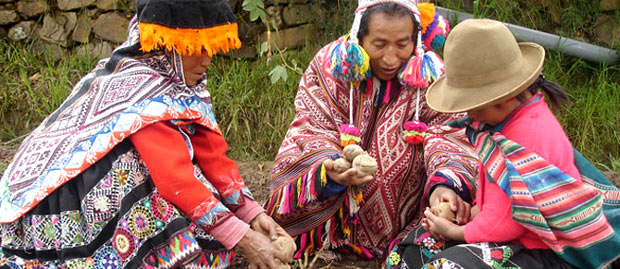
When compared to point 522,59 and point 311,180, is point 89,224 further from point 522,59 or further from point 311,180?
point 522,59

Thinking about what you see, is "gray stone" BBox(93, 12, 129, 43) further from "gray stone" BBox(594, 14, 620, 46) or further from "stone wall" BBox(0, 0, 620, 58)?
"gray stone" BBox(594, 14, 620, 46)

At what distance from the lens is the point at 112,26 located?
204 inches

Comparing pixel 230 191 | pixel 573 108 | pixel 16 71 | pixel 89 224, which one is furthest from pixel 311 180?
pixel 16 71

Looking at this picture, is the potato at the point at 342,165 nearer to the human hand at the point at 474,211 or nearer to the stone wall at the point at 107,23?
the human hand at the point at 474,211

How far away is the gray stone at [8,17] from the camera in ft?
17.3

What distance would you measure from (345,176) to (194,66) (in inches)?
31.9

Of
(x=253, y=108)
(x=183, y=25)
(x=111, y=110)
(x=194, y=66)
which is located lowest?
(x=253, y=108)

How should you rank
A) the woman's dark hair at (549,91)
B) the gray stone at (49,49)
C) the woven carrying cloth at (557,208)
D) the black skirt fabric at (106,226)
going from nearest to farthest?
the woven carrying cloth at (557,208) → the woman's dark hair at (549,91) → the black skirt fabric at (106,226) → the gray stone at (49,49)

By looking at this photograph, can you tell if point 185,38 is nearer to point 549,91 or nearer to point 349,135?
point 349,135

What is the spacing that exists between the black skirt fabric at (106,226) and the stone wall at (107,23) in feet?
8.92

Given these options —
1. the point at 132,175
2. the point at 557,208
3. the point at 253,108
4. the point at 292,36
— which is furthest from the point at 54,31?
the point at 557,208

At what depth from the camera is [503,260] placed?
7.02 ft

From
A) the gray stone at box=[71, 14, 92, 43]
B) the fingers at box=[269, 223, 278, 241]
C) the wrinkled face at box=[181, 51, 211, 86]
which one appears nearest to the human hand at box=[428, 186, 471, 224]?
the fingers at box=[269, 223, 278, 241]

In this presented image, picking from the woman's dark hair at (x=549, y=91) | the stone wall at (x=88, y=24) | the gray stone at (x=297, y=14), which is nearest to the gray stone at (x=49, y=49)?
the stone wall at (x=88, y=24)
